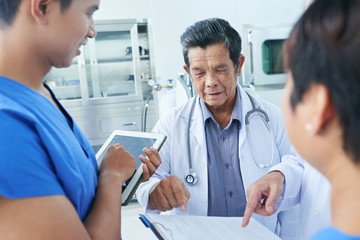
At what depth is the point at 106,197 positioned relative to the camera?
633mm

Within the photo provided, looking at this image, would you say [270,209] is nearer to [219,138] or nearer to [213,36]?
[219,138]

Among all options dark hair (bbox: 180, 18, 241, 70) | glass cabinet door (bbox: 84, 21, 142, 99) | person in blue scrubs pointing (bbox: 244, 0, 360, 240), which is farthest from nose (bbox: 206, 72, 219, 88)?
glass cabinet door (bbox: 84, 21, 142, 99)

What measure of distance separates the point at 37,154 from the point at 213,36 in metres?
0.98

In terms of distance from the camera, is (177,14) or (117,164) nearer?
(117,164)

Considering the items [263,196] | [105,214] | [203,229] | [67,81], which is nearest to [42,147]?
[105,214]

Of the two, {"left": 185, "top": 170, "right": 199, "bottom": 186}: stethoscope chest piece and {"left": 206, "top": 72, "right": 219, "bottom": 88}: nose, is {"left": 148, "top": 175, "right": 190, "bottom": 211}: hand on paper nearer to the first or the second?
{"left": 185, "top": 170, "right": 199, "bottom": 186}: stethoscope chest piece

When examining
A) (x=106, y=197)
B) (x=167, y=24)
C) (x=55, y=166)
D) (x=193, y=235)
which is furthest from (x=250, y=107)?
(x=167, y=24)

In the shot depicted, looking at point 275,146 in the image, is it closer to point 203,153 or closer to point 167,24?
point 203,153

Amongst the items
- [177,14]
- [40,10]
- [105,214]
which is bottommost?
[105,214]

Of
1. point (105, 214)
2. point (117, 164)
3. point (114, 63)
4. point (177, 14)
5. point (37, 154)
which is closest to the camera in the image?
point (37, 154)

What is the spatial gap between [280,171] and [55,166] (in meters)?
0.77

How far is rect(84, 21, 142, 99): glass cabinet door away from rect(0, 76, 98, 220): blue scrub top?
2945 millimetres

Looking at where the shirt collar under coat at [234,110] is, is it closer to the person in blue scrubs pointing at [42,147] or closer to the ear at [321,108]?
the person in blue scrubs pointing at [42,147]

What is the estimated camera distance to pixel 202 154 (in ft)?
4.27
